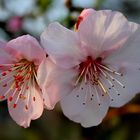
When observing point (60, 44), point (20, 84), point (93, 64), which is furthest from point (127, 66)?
point (20, 84)

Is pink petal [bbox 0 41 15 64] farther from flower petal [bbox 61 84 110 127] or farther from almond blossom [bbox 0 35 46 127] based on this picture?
flower petal [bbox 61 84 110 127]

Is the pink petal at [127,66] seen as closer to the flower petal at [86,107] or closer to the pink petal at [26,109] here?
the flower petal at [86,107]

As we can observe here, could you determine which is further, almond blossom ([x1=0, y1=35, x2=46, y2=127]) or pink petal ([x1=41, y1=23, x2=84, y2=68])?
almond blossom ([x1=0, y1=35, x2=46, y2=127])

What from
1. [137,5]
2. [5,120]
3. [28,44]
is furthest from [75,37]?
[137,5]

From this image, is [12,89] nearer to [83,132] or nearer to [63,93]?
[63,93]

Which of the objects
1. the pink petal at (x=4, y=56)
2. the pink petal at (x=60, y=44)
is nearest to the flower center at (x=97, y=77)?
the pink petal at (x=60, y=44)

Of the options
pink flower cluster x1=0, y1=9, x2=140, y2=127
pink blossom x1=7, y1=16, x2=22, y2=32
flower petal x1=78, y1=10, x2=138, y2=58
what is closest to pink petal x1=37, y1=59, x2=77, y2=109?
pink flower cluster x1=0, y1=9, x2=140, y2=127
